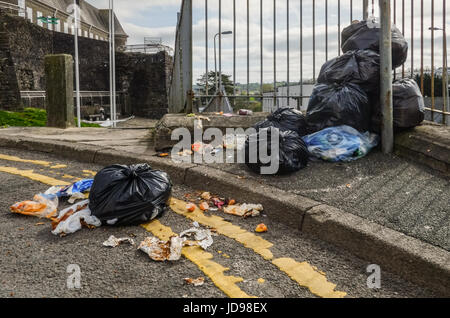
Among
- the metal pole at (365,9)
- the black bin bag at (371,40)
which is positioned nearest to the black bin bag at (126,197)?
the black bin bag at (371,40)

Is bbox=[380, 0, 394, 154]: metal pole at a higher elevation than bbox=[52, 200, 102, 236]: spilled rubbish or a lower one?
higher

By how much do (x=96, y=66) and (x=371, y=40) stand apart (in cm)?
3125

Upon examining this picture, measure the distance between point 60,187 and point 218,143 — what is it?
6.15ft

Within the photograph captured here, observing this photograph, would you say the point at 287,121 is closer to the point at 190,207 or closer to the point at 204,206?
the point at 204,206

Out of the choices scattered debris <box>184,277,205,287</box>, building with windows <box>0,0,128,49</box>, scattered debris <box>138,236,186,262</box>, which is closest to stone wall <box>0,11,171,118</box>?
building with windows <box>0,0,128,49</box>

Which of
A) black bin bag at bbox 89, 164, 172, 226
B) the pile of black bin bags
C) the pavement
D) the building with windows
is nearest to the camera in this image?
the pavement

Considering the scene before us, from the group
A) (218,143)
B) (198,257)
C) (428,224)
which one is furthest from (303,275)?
(218,143)

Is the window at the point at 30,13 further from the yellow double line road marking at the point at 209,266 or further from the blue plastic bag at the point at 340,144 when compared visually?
the yellow double line road marking at the point at 209,266

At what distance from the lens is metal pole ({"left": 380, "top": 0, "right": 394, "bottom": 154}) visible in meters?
3.98

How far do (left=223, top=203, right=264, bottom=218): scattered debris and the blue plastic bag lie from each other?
1.07m

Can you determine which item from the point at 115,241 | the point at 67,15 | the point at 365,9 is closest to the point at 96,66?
the point at 67,15

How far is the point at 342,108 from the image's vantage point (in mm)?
4086

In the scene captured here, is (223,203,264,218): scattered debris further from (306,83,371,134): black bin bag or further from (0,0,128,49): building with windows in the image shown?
(0,0,128,49): building with windows

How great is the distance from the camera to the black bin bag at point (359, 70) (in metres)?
4.16
